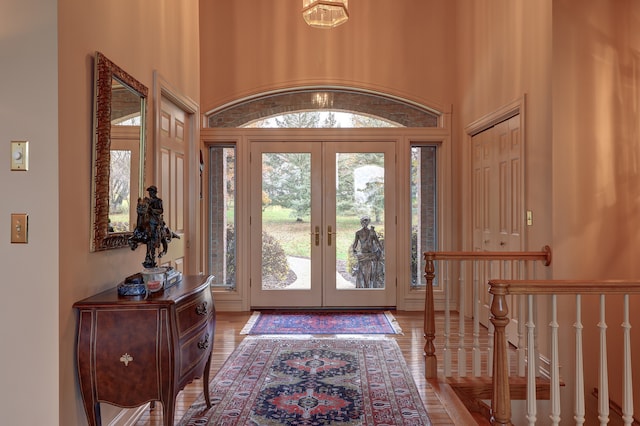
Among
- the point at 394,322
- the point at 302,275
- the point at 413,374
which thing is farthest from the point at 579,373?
the point at 302,275

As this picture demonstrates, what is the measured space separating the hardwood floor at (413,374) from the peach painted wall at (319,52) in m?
2.54

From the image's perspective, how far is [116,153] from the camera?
8.57 ft

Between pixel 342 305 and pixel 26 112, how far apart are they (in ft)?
14.1

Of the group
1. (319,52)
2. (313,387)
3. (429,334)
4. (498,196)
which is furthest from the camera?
(319,52)

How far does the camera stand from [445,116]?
5688mm

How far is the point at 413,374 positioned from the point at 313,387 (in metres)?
0.82

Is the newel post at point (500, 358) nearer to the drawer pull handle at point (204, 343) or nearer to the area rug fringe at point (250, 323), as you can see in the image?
the drawer pull handle at point (204, 343)

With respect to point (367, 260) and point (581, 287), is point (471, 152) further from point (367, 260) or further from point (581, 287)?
point (581, 287)

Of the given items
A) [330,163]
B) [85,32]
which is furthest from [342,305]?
[85,32]

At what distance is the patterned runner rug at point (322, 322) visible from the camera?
484 cm

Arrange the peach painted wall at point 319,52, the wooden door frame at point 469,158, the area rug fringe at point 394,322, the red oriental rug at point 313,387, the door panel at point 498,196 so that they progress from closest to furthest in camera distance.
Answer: the red oriental rug at point 313,387
the door panel at point 498,196
the wooden door frame at point 469,158
the area rug fringe at point 394,322
the peach painted wall at point 319,52

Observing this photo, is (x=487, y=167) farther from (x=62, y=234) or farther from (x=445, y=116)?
(x=62, y=234)

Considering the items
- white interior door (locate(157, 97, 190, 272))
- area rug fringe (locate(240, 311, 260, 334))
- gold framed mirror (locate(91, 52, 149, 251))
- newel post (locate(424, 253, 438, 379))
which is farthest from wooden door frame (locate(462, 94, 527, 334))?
gold framed mirror (locate(91, 52, 149, 251))

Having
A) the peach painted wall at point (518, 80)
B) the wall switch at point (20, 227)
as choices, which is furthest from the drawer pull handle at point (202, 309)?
the peach painted wall at point (518, 80)
